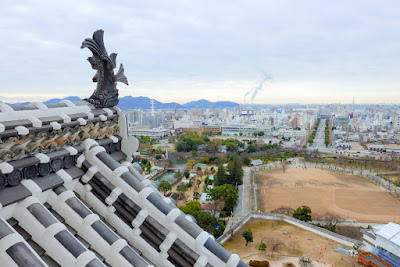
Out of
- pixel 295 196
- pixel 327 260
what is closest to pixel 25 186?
pixel 327 260

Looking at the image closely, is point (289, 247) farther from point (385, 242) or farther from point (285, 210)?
point (285, 210)

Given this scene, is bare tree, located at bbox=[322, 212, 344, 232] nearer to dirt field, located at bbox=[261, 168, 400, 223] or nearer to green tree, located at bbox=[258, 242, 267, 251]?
dirt field, located at bbox=[261, 168, 400, 223]

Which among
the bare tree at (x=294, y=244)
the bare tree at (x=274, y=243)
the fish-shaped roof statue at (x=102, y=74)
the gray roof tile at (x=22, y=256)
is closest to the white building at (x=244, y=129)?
the bare tree at (x=274, y=243)

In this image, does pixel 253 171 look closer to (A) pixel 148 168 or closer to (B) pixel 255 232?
(A) pixel 148 168

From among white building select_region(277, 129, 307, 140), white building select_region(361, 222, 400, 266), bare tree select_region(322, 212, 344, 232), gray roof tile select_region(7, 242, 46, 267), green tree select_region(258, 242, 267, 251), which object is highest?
gray roof tile select_region(7, 242, 46, 267)

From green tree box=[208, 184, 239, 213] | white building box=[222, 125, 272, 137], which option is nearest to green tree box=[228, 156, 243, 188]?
green tree box=[208, 184, 239, 213]

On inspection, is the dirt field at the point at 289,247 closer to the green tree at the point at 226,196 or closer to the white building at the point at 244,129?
the green tree at the point at 226,196

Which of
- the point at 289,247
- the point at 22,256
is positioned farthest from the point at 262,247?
the point at 22,256
